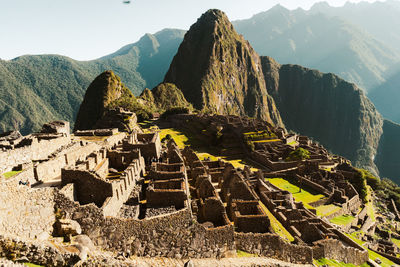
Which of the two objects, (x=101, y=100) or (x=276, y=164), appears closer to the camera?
(x=276, y=164)

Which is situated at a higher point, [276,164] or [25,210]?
[25,210]

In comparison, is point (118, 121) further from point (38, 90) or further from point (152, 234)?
point (38, 90)

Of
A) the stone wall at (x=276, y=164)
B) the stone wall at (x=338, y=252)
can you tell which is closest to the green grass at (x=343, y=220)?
the stone wall at (x=338, y=252)

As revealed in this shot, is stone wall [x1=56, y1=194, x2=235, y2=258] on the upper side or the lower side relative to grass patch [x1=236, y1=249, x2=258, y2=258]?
upper

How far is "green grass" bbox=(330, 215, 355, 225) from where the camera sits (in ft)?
112

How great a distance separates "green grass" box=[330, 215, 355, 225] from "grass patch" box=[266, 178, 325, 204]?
3489 millimetres

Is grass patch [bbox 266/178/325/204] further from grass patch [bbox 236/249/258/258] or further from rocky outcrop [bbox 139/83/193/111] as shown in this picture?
rocky outcrop [bbox 139/83/193/111]

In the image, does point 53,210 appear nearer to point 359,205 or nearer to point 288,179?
point 288,179

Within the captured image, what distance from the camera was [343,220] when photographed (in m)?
35.1

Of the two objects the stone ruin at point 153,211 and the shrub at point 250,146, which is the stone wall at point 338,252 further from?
the shrub at point 250,146

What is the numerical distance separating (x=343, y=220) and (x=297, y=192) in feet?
22.8

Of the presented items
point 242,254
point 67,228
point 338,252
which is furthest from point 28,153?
point 338,252

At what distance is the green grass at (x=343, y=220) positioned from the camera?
34031 millimetres

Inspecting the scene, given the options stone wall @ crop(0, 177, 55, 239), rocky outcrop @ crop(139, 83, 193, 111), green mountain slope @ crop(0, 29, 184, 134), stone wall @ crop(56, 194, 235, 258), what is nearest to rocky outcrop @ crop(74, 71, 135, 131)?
green mountain slope @ crop(0, 29, 184, 134)
